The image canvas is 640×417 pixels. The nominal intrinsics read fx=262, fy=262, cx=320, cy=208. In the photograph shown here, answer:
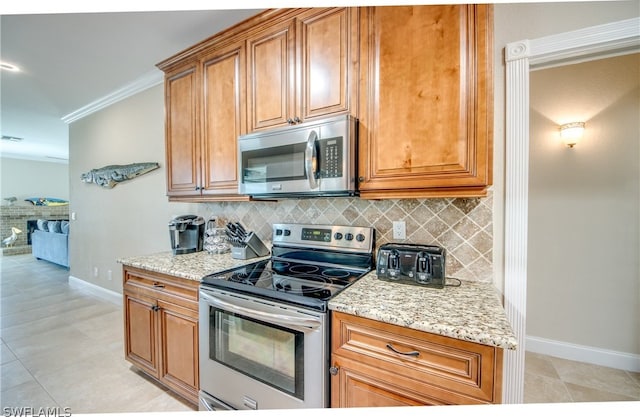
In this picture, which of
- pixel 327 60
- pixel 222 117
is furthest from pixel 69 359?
pixel 327 60

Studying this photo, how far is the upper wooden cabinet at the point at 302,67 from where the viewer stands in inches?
54.0

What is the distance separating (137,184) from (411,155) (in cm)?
316

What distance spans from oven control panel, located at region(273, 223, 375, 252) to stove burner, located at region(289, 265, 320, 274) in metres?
0.15

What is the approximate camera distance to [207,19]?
6.13 ft

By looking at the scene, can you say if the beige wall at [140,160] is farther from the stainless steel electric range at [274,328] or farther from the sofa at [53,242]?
the sofa at [53,242]

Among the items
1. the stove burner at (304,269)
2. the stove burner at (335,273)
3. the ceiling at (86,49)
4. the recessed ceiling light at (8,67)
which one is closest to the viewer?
the stove burner at (335,273)

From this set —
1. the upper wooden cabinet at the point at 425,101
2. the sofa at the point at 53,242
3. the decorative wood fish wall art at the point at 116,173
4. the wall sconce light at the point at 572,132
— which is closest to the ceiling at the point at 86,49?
the decorative wood fish wall art at the point at 116,173

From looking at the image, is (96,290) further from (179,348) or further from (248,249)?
(248,249)

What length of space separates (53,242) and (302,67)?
672 cm

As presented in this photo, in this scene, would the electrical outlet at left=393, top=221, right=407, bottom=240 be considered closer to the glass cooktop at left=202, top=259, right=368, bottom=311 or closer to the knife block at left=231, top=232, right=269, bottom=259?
the glass cooktop at left=202, top=259, right=368, bottom=311

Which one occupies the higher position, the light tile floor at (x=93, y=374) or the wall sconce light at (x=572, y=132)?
the wall sconce light at (x=572, y=132)

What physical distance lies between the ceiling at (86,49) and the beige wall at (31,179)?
514 centimetres

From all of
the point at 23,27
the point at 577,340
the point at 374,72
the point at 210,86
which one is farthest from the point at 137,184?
the point at 577,340

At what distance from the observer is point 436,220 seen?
1.46m
